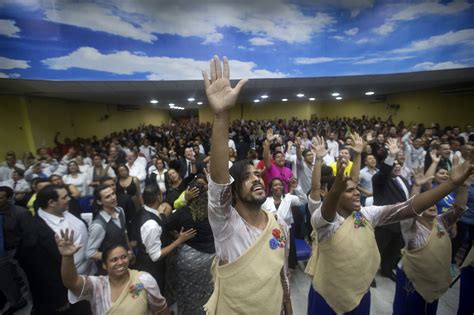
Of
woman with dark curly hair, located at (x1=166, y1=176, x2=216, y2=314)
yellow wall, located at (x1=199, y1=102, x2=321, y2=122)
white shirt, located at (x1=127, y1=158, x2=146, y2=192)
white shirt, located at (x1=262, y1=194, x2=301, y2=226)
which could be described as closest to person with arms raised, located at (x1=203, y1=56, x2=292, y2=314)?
woman with dark curly hair, located at (x1=166, y1=176, x2=216, y2=314)

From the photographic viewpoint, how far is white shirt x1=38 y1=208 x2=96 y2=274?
7.15 ft

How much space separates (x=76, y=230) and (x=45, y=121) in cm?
873

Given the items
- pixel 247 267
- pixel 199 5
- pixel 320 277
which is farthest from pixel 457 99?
pixel 247 267

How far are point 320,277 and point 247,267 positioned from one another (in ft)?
2.57

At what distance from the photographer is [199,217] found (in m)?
2.07

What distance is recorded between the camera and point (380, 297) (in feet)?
9.16

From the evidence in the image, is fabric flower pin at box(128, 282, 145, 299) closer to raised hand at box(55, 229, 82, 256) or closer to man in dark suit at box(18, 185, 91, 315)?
raised hand at box(55, 229, 82, 256)

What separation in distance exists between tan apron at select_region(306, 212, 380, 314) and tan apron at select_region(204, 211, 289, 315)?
20.1 inches

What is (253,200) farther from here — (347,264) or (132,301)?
(132,301)

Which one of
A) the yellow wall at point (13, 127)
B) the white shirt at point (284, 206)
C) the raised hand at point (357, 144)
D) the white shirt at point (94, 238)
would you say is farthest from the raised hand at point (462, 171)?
the yellow wall at point (13, 127)

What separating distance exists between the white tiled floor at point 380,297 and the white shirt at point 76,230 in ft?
6.96

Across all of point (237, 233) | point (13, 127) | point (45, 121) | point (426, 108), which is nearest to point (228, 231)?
point (237, 233)

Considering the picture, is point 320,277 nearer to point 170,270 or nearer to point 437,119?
point 170,270

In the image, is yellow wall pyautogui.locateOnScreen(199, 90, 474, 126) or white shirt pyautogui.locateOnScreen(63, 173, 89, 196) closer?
white shirt pyautogui.locateOnScreen(63, 173, 89, 196)
